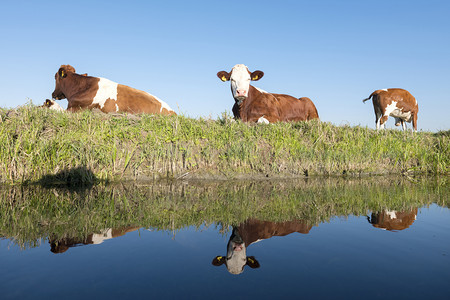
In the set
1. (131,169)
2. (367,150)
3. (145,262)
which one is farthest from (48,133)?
(367,150)

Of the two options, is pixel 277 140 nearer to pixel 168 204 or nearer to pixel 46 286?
pixel 168 204

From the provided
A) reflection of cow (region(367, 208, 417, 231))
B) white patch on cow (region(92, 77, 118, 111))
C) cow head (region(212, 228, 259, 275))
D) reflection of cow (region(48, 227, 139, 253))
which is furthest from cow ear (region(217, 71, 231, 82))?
cow head (region(212, 228, 259, 275))

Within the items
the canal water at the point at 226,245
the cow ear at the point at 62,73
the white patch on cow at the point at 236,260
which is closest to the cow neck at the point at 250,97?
the canal water at the point at 226,245

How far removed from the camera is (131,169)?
7070 millimetres

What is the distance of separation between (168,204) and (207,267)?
2.26m

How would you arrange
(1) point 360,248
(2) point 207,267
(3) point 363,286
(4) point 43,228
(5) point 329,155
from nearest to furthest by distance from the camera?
(3) point 363,286 < (2) point 207,267 < (1) point 360,248 < (4) point 43,228 < (5) point 329,155

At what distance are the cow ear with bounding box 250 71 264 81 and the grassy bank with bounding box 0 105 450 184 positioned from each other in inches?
81.0

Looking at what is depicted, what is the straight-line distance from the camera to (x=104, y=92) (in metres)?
10.2

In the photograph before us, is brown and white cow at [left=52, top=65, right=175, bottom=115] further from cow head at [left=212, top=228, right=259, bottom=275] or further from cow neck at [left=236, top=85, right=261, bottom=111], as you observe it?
cow head at [left=212, top=228, right=259, bottom=275]

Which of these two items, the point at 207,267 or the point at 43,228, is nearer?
the point at 207,267

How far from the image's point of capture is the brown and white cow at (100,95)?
10086 mm

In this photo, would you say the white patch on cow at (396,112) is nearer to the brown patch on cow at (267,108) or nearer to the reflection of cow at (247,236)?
the brown patch on cow at (267,108)

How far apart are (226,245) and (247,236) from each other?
12.0 inches

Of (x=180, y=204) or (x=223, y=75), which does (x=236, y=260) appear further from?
(x=223, y=75)
